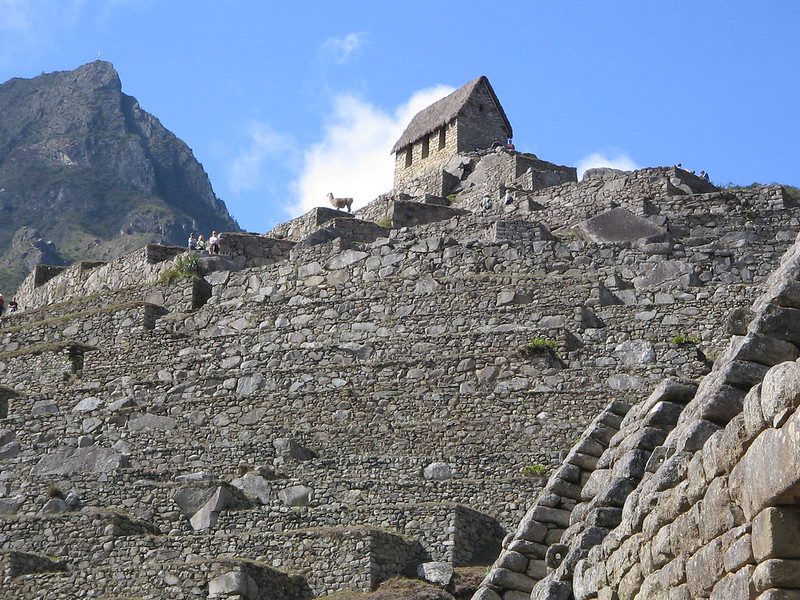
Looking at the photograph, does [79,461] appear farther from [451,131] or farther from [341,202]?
[451,131]

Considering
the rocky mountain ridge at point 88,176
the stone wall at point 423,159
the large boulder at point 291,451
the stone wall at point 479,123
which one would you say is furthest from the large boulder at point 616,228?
the rocky mountain ridge at point 88,176

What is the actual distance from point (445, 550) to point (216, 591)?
315 centimetres

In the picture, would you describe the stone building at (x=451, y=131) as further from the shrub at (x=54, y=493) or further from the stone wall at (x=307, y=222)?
the shrub at (x=54, y=493)

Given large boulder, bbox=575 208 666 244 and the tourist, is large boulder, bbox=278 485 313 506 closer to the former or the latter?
large boulder, bbox=575 208 666 244

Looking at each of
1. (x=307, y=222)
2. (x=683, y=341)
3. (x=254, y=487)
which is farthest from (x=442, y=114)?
(x=254, y=487)

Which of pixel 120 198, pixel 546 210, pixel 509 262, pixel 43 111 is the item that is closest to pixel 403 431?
pixel 509 262

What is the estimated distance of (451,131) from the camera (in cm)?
4766

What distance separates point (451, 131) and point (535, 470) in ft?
87.1

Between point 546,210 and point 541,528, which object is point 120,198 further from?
point 541,528

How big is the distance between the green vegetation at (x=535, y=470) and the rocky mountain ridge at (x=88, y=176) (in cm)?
5927

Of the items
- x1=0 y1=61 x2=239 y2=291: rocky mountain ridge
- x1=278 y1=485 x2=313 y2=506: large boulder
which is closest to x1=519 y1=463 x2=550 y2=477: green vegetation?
x1=278 y1=485 x2=313 y2=506: large boulder

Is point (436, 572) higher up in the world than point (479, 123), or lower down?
A: lower down

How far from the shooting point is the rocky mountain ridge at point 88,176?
8881 cm

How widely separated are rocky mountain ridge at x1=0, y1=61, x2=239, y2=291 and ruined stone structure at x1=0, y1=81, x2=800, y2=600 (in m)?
50.3
